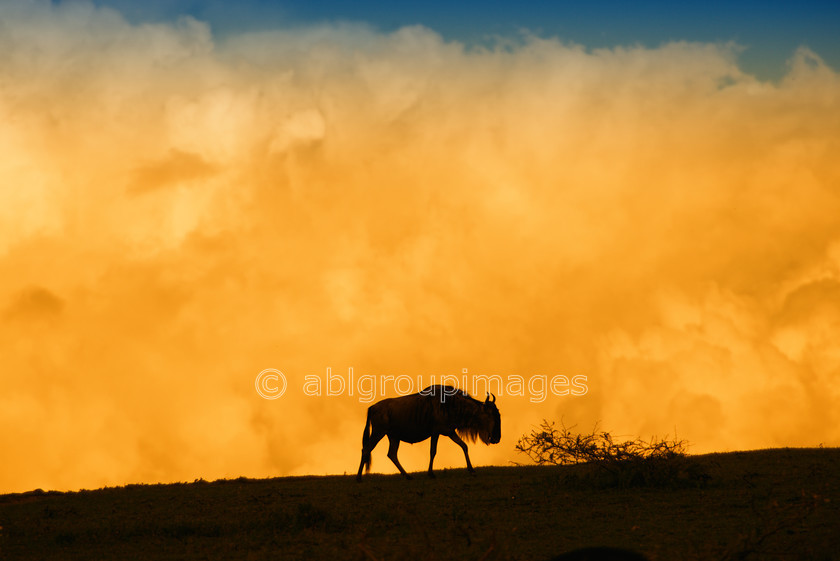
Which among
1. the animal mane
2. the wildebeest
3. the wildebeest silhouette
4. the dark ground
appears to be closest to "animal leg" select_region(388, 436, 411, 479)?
the wildebeest

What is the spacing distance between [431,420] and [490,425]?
1727 millimetres

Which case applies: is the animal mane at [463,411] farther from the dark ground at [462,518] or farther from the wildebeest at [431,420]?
the dark ground at [462,518]

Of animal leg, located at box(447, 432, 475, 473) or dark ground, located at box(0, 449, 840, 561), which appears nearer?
dark ground, located at box(0, 449, 840, 561)

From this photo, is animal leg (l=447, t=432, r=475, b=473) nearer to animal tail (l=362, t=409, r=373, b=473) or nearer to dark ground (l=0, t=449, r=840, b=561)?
dark ground (l=0, t=449, r=840, b=561)

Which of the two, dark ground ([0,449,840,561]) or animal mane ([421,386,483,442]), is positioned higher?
animal mane ([421,386,483,442])

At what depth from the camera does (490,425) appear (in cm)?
2236

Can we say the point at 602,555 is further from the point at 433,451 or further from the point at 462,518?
the point at 433,451

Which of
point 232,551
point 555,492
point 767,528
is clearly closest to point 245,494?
point 232,551

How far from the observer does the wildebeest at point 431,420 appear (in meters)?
22.5

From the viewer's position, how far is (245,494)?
20906mm

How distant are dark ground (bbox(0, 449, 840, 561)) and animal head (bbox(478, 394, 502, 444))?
1069 mm

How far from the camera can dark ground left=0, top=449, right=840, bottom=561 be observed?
13.4 m

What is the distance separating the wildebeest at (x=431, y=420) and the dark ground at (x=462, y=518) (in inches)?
46.1

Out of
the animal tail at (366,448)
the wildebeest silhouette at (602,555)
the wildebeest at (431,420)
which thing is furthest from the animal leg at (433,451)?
the wildebeest silhouette at (602,555)
